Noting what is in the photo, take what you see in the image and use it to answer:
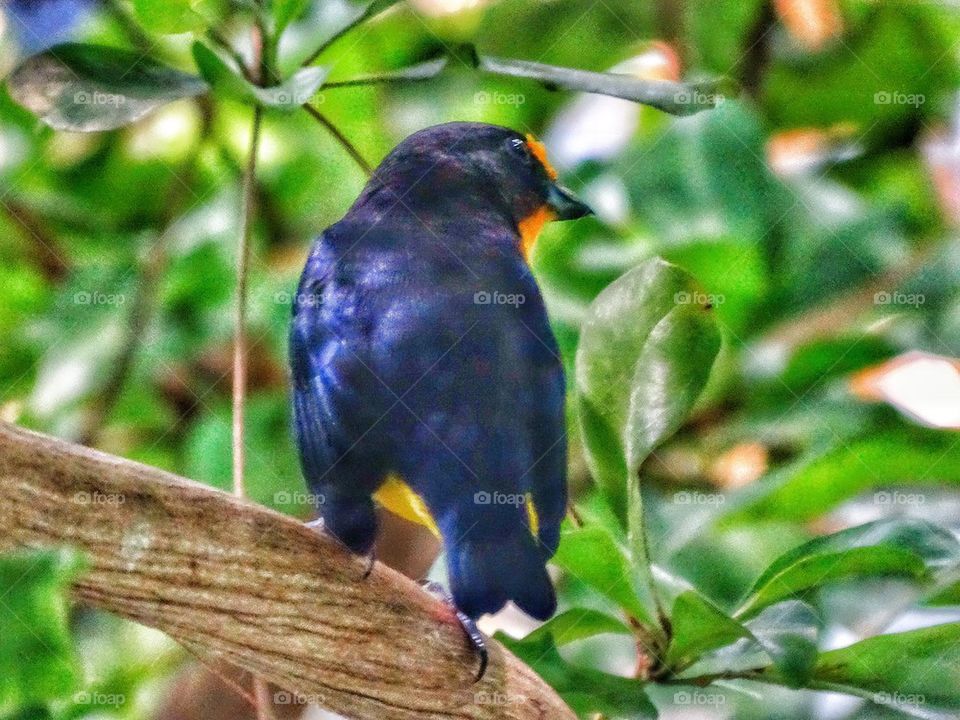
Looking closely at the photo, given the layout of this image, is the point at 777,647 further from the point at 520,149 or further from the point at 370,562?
the point at 520,149

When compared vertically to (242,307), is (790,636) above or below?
below

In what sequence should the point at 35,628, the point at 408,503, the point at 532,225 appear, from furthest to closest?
1. the point at 532,225
2. the point at 408,503
3. the point at 35,628

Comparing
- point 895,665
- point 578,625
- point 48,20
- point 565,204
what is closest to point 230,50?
point 48,20

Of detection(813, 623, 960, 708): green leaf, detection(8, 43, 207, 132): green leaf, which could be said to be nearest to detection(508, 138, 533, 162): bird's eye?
detection(8, 43, 207, 132): green leaf

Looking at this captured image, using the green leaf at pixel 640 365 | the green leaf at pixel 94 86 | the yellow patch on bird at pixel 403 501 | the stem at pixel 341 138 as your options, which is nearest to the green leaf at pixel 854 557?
the green leaf at pixel 640 365

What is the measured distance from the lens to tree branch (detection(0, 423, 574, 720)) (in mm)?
761

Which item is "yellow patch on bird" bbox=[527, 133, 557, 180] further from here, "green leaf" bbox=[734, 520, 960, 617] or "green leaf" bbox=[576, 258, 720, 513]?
"green leaf" bbox=[734, 520, 960, 617]

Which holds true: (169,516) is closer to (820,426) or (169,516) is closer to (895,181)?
(820,426)

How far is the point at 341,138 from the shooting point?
39.3 inches

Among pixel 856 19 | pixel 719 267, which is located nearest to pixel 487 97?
pixel 719 267

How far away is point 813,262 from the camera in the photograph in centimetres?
104

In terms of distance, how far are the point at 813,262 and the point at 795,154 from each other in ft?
0.47

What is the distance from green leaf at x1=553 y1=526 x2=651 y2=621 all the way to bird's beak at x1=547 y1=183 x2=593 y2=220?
0.27 m

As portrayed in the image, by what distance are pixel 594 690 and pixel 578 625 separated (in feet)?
0.18
